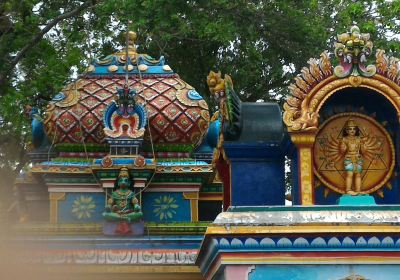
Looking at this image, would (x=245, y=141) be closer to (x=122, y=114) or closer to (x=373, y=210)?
(x=373, y=210)

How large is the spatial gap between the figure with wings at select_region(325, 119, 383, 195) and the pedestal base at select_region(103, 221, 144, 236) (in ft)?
13.6

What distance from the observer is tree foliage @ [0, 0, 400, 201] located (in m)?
14.9

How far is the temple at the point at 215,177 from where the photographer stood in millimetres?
8312

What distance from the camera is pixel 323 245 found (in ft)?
27.1

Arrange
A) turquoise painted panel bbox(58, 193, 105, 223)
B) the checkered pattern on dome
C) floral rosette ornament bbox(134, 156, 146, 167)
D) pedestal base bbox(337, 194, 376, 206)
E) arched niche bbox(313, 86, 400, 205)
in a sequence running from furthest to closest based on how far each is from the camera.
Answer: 1. the checkered pattern on dome
2. turquoise painted panel bbox(58, 193, 105, 223)
3. floral rosette ornament bbox(134, 156, 146, 167)
4. arched niche bbox(313, 86, 400, 205)
5. pedestal base bbox(337, 194, 376, 206)

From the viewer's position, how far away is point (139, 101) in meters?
13.7

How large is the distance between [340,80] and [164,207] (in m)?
4.97

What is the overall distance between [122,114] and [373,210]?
550 centimetres

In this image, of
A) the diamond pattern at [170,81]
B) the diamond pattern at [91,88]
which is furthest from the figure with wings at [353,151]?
the diamond pattern at [91,88]

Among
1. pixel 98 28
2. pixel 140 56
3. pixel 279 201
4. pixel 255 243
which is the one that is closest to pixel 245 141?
pixel 279 201

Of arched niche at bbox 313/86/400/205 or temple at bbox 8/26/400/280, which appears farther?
arched niche at bbox 313/86/400/205

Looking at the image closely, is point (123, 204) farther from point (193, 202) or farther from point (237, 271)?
point (237, 271)

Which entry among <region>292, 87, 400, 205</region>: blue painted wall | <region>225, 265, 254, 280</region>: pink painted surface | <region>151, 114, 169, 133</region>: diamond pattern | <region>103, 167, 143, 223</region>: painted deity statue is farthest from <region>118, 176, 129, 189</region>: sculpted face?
<region>225, 265, 254, 280</region>: pink painted surface

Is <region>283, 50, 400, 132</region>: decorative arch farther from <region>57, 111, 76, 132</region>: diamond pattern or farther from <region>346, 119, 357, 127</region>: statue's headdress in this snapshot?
<region>57, 111, 76, 132</region>: diamond pattern
